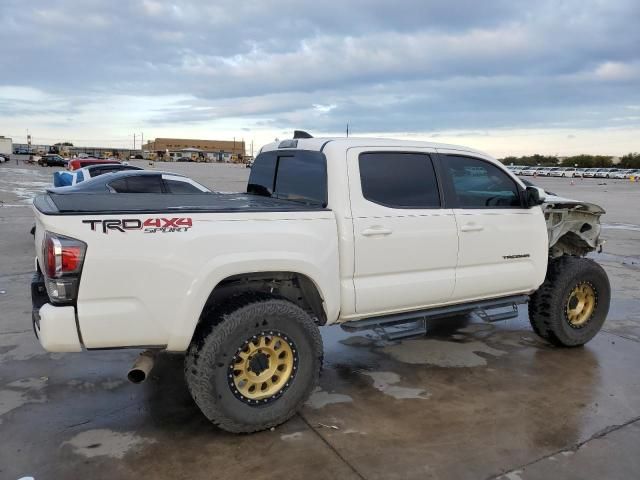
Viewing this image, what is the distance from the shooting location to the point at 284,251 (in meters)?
3.64

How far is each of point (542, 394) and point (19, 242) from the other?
33.9 feet

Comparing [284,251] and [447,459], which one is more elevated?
[284,251]

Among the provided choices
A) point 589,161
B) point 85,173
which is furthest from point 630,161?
point 85,173

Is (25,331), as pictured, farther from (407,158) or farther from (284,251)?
(407,158)

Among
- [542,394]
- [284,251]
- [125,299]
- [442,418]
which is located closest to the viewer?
[125,299]

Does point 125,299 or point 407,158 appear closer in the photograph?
point 125,299

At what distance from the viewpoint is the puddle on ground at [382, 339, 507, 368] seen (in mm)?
5121

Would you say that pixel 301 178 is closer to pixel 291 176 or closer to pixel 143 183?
pixel 291 176

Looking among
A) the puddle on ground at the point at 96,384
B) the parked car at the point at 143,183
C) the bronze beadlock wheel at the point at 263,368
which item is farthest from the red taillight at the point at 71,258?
the parked car at the point at 143,183

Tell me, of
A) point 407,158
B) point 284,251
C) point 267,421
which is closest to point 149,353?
point 267,421

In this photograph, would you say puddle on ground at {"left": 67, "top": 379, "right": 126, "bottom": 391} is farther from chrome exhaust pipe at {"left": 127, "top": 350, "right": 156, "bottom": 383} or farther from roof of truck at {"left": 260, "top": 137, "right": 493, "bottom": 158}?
roof of truck at {"left": 260, "top": 137, "right": 493, "bottom": 158}

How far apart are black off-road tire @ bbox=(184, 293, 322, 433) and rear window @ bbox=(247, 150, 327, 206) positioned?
95 centimetres

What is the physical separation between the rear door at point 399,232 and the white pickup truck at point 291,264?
12 millimetres

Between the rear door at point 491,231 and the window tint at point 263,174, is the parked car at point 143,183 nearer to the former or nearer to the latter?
the window tint at point 263,174
